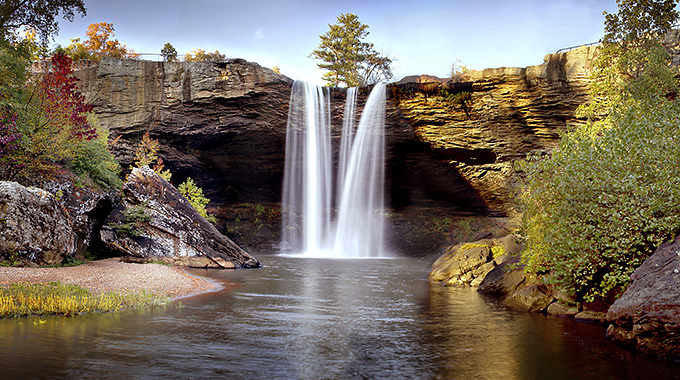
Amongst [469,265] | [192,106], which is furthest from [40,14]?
[469,265]

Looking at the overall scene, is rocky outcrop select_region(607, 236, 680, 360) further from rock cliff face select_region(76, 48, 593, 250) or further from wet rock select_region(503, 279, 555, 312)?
rock cliff face select_region(76, 48, 593, 250)

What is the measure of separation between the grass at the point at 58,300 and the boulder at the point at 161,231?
8.09 metres

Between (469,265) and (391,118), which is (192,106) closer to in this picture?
(391,118)

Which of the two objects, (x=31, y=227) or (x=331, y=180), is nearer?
(x=31, y=227)

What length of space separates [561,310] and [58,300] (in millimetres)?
11246

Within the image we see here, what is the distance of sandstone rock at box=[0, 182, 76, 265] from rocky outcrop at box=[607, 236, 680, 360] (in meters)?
14.4

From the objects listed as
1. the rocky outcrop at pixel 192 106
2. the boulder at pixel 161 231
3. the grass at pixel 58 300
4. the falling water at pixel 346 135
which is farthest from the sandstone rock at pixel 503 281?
the rocky outcrop at pixel 192 106

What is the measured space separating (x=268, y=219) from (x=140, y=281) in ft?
84.9

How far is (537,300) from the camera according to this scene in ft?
39.8

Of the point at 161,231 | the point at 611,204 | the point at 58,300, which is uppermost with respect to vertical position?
the point at 611,204

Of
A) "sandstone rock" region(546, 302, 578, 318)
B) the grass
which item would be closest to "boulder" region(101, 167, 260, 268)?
the grass

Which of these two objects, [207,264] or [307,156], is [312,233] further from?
[207,264]

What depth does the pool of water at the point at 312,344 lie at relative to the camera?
6523mm

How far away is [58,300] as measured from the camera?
360 inches
